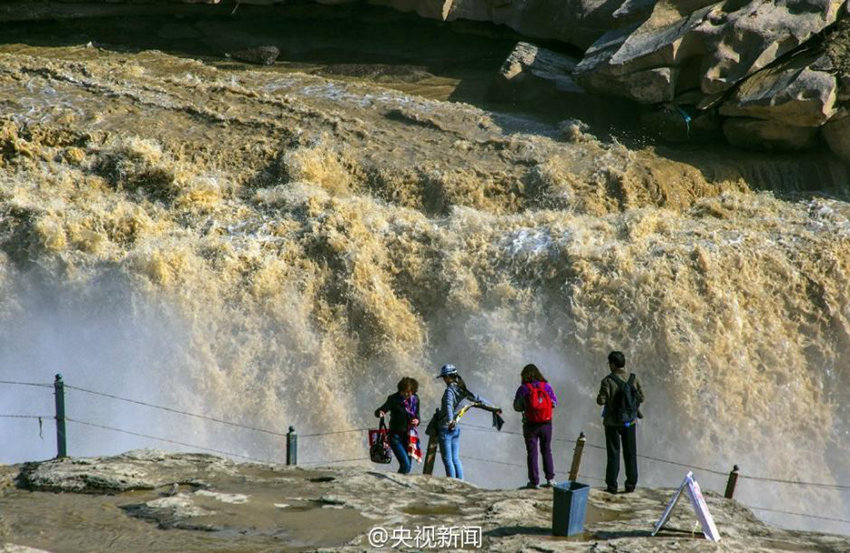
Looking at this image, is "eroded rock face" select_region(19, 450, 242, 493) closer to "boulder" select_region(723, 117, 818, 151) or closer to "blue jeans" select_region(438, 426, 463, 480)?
"blue jeans" select_region(438, 426, 463, 480)

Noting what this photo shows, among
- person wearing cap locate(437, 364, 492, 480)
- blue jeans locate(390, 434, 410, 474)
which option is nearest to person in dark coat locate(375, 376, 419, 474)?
blue jeans locate(390, 434, 410, 474)

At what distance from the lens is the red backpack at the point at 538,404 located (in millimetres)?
9875

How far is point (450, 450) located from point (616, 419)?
5.41ft

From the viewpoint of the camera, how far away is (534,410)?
9.91 meters

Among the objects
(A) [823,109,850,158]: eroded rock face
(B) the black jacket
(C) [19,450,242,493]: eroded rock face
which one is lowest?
(C) [19,450,242,493]: eroded rock face

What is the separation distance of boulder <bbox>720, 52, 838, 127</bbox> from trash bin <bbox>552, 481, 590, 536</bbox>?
35.7 ft

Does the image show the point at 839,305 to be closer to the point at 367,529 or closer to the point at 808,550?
the point at 808,550

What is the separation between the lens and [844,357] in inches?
599

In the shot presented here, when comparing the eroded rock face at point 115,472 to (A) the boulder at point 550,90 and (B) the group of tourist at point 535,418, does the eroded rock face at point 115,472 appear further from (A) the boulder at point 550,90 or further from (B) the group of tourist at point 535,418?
(A) the boulder at point 550,90

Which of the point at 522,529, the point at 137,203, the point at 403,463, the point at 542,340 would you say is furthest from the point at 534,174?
the point at 522,529

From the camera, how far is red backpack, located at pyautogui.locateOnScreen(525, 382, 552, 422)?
9.88 m

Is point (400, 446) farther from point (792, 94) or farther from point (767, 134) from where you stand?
point (767, 134)

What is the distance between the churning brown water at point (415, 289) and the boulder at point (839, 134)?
286mm

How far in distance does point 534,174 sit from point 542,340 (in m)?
3.34
